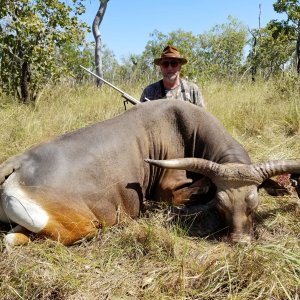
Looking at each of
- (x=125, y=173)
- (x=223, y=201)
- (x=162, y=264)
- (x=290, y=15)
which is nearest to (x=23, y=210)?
(x=125, y=173)

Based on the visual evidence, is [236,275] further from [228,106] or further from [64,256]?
[228,106]

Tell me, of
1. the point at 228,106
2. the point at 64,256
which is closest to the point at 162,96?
the point at 228,106

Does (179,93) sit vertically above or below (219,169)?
above

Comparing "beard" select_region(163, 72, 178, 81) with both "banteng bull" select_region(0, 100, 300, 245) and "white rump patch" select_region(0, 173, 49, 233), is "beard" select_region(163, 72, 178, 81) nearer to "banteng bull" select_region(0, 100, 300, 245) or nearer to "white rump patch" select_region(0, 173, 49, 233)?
"banteng bull" select_region(0, 100, 300, 245)

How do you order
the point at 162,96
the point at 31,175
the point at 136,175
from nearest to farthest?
the point at 31,175 < the point at 136,175 < the point at 162,96

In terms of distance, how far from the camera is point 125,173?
13.5ft

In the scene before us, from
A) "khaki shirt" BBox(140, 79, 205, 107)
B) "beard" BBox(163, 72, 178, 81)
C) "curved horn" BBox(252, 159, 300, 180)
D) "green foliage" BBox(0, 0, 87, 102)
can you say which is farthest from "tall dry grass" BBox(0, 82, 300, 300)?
"green foliage" BBox(0, 0, 87, 102)

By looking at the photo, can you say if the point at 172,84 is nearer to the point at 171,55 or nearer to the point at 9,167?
the point at 171,55

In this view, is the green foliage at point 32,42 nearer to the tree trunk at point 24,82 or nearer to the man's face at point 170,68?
the tree trunk at point 24,82

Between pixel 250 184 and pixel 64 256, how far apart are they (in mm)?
1776

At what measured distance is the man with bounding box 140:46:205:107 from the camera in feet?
20.4

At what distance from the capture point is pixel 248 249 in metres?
3.04

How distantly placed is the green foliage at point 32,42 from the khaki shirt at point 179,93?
3157mm

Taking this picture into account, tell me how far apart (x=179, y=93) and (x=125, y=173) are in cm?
276
